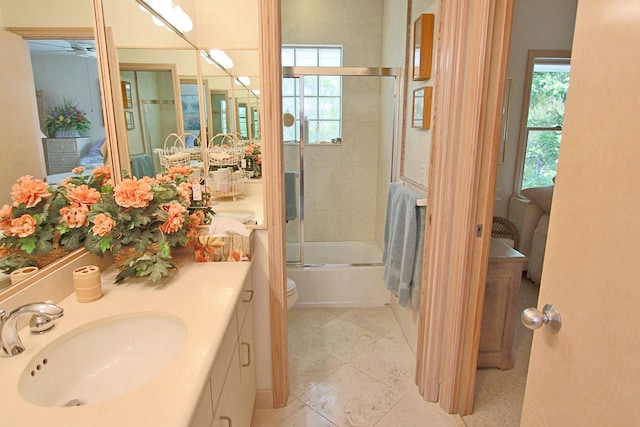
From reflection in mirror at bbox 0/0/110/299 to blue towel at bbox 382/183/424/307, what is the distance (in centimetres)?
165

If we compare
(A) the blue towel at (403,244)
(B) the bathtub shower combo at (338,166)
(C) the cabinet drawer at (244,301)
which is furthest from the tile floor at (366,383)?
(C) the cabinet drawer at (244,301)

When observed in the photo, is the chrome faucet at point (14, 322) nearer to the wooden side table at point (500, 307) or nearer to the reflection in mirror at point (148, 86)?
the reflection in mirror at point (148, 86)

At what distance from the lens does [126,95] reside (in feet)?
4.99

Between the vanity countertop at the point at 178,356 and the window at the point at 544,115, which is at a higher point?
the window at the point at 544,115

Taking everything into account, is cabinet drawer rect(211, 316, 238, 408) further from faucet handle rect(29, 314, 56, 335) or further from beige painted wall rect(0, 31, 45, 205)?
beige painted wall rect(0, 31, 45, 205)

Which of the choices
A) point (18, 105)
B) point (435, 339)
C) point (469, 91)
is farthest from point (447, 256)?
point (18, 105)

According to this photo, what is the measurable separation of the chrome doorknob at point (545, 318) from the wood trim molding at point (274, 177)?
43.1 inches

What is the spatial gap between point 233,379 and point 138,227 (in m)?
0.65

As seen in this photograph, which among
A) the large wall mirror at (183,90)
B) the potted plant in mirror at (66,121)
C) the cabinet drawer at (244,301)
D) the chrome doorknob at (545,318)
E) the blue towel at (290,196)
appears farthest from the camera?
the blue towel at (290,196)

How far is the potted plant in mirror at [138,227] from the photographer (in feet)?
4.24

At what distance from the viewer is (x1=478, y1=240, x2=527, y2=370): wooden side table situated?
82.3 inches

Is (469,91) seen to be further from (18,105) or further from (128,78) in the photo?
(18,105)

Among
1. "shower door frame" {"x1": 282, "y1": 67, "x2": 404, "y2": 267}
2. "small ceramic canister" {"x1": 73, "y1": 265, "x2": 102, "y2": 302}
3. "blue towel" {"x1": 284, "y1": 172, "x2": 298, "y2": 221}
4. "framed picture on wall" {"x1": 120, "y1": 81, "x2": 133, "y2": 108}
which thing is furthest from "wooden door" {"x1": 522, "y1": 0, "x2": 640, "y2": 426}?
"blue towel" {"x1": 284, "y1": 172, "x2": 298, "y2": 221}

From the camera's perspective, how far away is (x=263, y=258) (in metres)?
1.77
